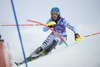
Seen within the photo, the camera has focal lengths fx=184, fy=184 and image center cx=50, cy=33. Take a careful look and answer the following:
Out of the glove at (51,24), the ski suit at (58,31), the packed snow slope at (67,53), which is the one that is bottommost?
the packed snow slope at (67,53)

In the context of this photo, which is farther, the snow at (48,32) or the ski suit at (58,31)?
the ski suit at (58,31)

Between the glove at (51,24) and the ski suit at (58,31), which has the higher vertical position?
the glove at (51,24)

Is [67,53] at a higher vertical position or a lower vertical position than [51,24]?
lower

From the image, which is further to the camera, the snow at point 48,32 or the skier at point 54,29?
the skier at point 54,29

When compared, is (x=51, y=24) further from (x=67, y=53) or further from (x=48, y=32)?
(x=67, y=53)

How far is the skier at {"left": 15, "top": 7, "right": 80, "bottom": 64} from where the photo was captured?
60.3 inches

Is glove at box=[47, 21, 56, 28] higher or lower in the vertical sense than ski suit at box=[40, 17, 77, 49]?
higher

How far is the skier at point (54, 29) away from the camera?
5.03 feet

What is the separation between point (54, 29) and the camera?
5.21 feet

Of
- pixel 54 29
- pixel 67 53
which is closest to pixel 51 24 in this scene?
pixel 54 29

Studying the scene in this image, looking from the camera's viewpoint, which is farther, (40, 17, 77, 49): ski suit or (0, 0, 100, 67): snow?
(40, 17, 77, 49): ski suit

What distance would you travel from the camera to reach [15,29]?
1395mm

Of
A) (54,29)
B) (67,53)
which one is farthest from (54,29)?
(67,53)

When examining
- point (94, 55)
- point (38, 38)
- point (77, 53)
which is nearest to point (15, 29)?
point (38, 38)
